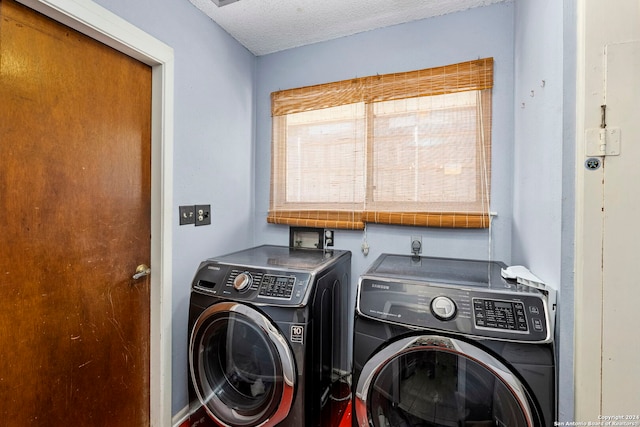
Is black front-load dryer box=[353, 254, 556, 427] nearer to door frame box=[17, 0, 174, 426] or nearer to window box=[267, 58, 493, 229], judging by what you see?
window box=[267, 58, 493, 229]

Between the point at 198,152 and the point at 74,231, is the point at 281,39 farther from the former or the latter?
the point at 74,231

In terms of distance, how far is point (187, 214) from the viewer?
1601mm

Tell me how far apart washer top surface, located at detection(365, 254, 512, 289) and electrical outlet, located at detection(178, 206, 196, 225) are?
1.05 metres

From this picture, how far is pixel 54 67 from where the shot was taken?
3.59 feet

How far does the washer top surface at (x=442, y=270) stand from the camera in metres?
1.16

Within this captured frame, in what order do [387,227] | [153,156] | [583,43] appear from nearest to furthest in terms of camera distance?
[583,43] → [153,156] → [387,227]

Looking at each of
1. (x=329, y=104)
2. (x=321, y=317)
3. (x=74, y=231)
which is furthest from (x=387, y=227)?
(x=74, y=231)

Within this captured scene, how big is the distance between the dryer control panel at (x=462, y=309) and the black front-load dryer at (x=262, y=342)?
296 millimetres

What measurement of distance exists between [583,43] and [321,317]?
1.39 m

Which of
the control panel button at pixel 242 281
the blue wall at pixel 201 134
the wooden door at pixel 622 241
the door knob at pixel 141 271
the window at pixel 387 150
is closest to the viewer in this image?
the wooden door at pixel 622 241

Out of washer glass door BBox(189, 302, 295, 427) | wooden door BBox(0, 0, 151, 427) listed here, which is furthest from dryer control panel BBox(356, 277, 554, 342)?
wooden door BBox(0, 0, 151, 427)

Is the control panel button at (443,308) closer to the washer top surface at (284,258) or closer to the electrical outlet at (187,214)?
the washer top surface at (284,258)

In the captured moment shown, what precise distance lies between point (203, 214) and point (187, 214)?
119 mm

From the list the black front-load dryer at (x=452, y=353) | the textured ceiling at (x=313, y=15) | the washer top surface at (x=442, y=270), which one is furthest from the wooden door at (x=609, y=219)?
the textured ceiling at (x=313, y=15)
